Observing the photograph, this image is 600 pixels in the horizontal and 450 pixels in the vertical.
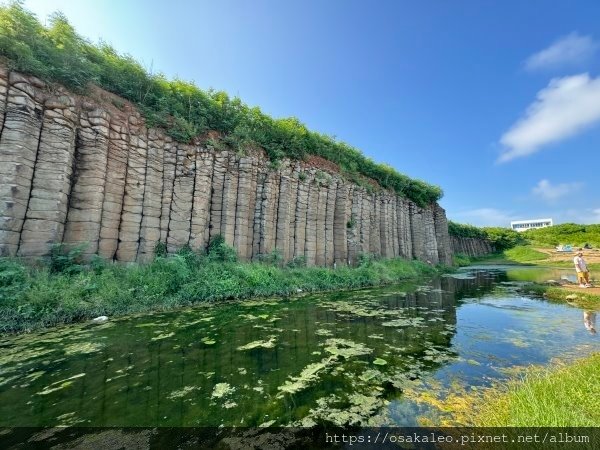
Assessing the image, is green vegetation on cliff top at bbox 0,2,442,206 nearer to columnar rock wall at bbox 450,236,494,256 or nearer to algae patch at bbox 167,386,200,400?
algae patch at bbox 167,386,200,400

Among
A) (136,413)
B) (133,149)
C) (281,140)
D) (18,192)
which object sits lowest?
(136,413)

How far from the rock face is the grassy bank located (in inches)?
41.2

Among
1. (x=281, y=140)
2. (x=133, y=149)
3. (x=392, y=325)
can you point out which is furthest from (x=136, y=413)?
(x=281, y=140)

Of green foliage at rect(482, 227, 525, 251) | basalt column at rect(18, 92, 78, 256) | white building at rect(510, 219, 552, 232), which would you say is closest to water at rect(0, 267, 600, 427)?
basalt column at rect(18, 92, 78, 256)

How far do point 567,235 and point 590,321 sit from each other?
7007 centimetres

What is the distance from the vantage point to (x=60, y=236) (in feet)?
29.1

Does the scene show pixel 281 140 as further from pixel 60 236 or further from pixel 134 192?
pixel 60 236

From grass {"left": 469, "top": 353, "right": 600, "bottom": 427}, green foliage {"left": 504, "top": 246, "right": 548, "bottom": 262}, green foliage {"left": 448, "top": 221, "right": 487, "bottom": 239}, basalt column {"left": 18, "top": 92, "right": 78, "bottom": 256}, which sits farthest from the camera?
green foliage {"left": 448, "top": 221, "right": 487, "bottom": 239}

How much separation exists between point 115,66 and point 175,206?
6607 millimetres

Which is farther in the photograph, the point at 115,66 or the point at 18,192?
the point at 115,66

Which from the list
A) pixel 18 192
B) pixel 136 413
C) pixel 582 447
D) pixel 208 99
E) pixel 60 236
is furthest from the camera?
pixel 208 99

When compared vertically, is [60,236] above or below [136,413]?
above

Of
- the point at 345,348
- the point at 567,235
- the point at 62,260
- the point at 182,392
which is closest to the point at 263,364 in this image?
the point at 182,392

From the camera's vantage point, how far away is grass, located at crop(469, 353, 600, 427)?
274cm
